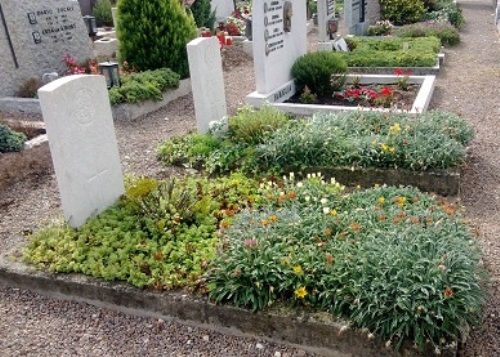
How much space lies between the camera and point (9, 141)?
6.48 meters

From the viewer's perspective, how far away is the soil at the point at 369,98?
7505 mm

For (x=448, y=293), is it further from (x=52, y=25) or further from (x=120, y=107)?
(x=52, y=25)

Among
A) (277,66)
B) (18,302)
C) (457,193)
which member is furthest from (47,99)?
(277,66)

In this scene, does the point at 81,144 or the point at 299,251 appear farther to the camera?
the point at 81,144

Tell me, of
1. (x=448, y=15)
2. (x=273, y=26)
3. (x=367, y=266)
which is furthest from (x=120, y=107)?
(x=448, y=15)

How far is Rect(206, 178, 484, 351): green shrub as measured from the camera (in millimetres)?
2977

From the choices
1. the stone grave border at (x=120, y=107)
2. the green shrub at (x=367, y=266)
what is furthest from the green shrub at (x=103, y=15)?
the green shrub at (x=367, y=266)

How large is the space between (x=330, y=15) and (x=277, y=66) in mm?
4789

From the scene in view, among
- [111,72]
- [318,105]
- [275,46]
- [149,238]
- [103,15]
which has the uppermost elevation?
[275,46]

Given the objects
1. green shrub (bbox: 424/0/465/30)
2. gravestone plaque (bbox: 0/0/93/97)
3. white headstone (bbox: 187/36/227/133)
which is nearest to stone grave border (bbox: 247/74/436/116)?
white headstone (bbox: 187/36/227/133)

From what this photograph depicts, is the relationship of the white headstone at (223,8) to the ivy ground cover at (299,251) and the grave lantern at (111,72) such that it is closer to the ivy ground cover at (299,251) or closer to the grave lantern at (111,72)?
the grave lantern at (111,72)

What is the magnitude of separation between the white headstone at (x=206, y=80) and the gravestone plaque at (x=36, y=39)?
4.30 m

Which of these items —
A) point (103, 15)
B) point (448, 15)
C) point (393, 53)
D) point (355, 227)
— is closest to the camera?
point (355, 227)

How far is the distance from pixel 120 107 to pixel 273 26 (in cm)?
256
